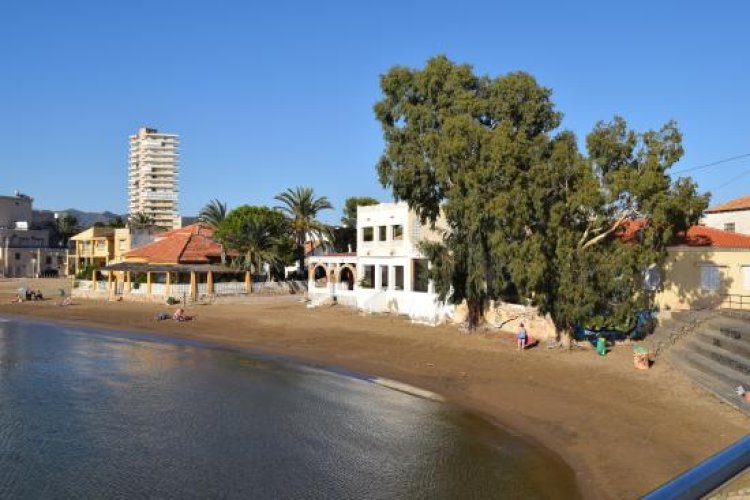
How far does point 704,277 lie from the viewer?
32812 mm

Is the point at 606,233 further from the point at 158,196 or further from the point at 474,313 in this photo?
the point at 158,196

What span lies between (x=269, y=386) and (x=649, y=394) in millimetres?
13904

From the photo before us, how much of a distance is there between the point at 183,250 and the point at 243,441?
147 feet

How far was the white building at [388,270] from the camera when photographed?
40406 millimetres

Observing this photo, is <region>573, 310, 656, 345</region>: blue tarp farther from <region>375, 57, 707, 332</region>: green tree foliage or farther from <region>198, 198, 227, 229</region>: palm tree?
<region>198, 198, 227, 229</region>: palm tree

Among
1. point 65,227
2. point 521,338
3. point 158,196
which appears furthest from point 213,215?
point 158,196

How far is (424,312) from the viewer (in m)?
39.2

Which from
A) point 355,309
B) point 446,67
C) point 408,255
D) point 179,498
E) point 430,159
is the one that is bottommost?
point 179,498

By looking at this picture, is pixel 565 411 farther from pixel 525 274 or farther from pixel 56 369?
pixel 56 369

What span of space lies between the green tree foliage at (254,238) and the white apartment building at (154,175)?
401 feet

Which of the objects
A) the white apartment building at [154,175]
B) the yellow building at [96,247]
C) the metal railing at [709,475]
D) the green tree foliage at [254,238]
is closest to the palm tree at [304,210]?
the green tree foliage at [254,238]

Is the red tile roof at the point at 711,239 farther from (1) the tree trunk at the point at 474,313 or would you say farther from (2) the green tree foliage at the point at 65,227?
(2) the green tree foliage at the point at 65,227

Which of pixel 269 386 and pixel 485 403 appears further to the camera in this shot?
pixel 269 386

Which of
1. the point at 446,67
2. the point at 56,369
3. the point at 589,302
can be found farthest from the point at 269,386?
the point at 446,67
